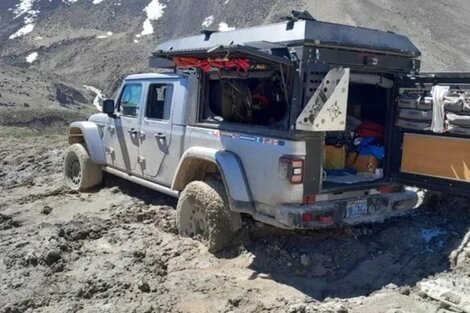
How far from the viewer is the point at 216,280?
5211 mm

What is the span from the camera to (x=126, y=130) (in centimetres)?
763

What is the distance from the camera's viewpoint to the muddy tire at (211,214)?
573 cm

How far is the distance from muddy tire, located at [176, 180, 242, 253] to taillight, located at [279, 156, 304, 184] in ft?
2.99

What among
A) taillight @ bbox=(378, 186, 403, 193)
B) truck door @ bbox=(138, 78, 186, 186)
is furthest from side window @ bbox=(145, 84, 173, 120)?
taillight @ bbox=(378, 186, 403, 193)

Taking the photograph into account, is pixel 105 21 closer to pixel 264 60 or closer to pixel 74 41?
pixel 74 41

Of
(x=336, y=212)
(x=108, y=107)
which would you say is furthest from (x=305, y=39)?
(x=108, y=107)

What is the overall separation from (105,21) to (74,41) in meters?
7.37

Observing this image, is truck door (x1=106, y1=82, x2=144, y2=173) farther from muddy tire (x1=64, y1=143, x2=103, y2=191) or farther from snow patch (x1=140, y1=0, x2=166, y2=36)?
snow patch (x1=140, y1=0, x2=166, y2=36)

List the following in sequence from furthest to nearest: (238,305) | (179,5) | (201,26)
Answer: (179,5) → (201,26) → (238,305)

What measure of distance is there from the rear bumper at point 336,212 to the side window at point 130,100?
3.12 m

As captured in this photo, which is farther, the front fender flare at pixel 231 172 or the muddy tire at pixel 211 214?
the muddy tire at pixel 211 214

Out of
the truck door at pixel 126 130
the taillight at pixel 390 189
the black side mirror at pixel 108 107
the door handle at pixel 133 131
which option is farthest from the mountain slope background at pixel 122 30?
the taillight at pixel 390 189

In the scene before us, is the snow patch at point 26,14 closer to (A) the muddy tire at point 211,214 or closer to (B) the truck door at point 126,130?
(B) the truck door at point 126,130

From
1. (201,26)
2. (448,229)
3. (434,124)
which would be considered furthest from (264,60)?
(201,26)
